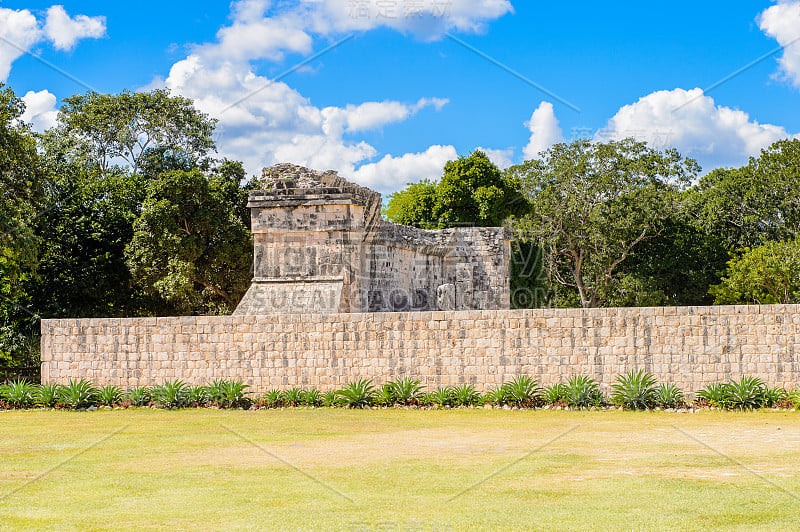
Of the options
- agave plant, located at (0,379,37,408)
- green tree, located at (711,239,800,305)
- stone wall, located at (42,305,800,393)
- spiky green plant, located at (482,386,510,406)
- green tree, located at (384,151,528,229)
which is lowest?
agave plant, located at (0,379,37,408)

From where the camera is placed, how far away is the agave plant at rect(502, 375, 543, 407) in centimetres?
1427

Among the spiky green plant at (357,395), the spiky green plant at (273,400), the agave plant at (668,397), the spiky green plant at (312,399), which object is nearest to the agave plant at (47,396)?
the spiky green plant at (273,400)

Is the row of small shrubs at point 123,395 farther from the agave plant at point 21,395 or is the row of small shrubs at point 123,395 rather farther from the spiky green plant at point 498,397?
the spiky green plant at point 498,397

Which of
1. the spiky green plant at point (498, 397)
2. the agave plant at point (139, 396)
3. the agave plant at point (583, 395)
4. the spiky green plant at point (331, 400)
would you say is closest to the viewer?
the agave plant at point (583, 395)

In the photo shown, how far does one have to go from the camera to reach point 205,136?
31.8 meters

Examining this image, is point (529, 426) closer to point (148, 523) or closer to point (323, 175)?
point (148, 523)

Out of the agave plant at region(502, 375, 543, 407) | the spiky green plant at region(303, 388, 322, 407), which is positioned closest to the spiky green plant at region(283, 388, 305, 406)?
the spiky green plant at region(303, 388, 322, 407)

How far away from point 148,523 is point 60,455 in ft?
13.7

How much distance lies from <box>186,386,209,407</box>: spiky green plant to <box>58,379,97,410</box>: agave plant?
6.54ft

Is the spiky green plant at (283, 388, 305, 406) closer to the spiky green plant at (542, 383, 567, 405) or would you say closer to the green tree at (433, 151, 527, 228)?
the spiky green plant at (542, 383, 567, 405)

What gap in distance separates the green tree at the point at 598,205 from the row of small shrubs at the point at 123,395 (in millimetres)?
20216

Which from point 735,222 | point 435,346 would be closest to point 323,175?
point 435,346

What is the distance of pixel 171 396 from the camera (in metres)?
15.6

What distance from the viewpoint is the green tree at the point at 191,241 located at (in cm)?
2472
